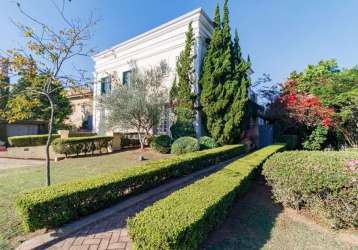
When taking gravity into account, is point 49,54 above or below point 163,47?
below

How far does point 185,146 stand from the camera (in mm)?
11102


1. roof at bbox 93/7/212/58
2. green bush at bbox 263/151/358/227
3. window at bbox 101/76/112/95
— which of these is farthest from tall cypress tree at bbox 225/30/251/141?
green bush at bbox 263/151/358/227

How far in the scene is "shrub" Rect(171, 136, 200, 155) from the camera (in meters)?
10.9

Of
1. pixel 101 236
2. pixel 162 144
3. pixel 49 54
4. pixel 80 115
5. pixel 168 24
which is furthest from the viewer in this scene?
pixel 80 115

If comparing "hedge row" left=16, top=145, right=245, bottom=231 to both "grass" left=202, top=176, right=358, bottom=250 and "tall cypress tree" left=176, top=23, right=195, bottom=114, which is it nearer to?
"grass" left=202, top=176, right=358, bottom=250

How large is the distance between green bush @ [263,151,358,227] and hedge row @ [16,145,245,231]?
3067mm

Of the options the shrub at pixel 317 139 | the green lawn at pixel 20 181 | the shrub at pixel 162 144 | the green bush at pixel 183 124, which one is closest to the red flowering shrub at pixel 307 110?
the shrub at pixel 317 139

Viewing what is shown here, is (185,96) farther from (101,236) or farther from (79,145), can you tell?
(101,236)

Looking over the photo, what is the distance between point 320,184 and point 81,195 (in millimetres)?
4519

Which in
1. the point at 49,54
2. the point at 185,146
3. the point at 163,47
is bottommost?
the point at 185,146

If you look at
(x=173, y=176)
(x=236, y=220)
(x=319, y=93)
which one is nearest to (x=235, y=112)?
(x=319, y=93)

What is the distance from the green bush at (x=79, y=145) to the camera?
36.3ft

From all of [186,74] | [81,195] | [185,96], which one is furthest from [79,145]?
[81,195]

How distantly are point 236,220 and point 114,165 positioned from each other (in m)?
6.08
